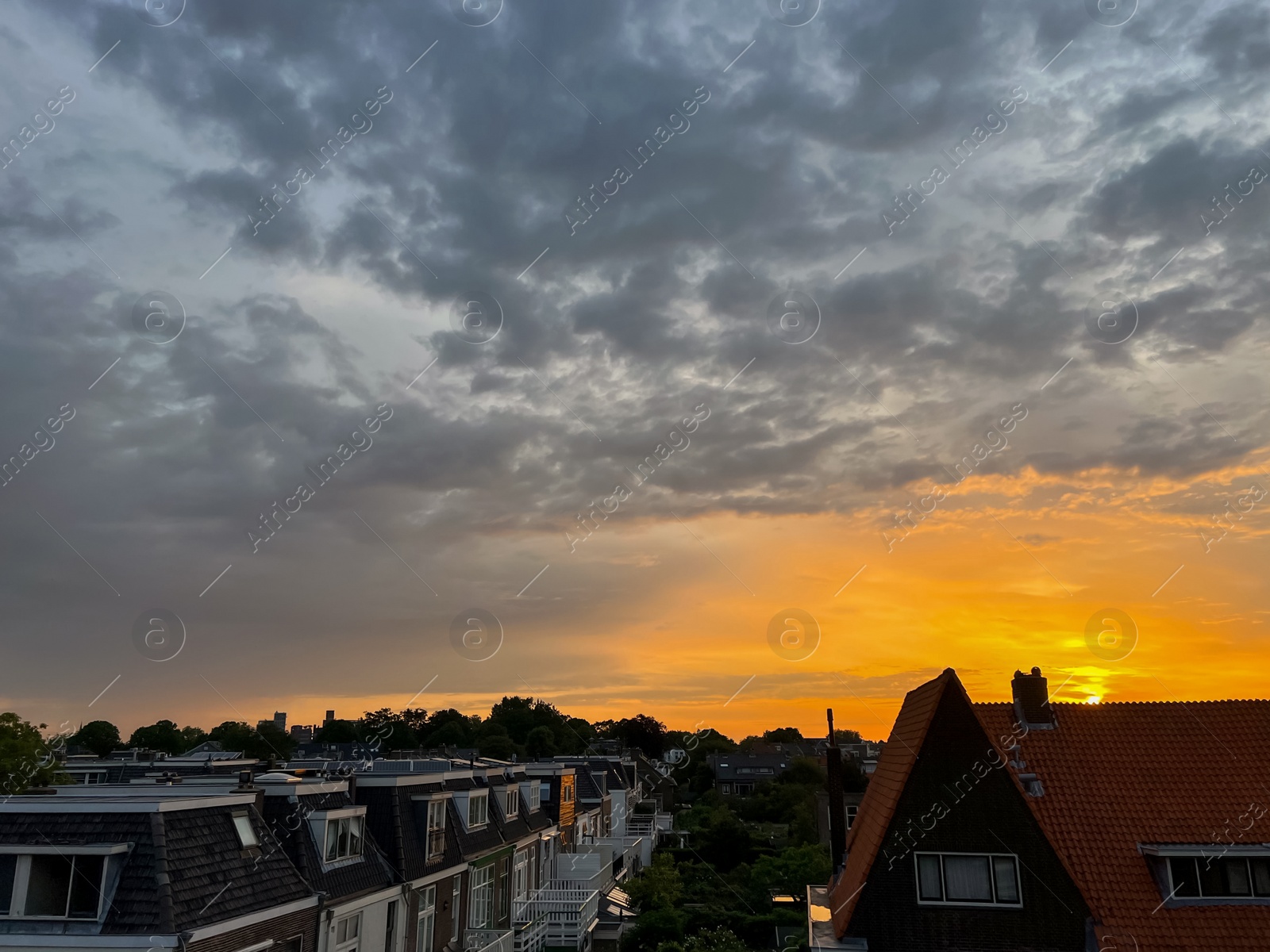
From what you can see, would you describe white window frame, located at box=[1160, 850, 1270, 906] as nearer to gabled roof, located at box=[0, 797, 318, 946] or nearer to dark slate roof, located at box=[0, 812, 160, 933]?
gabled roof, located at box=[0, 797, 318, 946]

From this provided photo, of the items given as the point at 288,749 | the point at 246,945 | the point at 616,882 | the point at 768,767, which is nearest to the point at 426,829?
the point at 246,945

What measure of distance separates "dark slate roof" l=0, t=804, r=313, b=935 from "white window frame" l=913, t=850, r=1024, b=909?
697 inches

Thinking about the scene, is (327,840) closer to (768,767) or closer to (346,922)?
(346,922)

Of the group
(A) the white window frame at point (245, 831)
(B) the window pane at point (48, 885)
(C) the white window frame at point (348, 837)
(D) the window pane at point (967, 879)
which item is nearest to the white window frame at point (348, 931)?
(C) the white window frame at point (348, 837)

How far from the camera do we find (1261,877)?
21.5 metres

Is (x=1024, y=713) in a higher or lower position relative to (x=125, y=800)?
higher

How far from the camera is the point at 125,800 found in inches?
797

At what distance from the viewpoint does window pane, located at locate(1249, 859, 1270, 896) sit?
21.4 metres

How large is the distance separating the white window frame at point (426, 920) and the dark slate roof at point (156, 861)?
10.9 m

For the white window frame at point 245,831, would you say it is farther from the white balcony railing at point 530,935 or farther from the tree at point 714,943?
the white balcony railing at point 530,935

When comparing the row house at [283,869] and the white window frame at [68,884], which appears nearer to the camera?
the white window frame at [68,884]

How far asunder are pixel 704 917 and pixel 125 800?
3131 centimetres

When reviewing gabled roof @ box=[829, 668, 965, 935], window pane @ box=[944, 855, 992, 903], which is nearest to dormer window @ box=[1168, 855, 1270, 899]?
window pane @ box=[944, 855, 992, 903]

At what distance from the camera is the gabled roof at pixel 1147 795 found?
21062 millimetres
